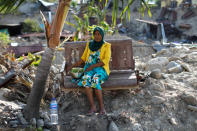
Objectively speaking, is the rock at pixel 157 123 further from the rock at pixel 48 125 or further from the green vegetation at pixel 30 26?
the green vegetation at pixel 30 26

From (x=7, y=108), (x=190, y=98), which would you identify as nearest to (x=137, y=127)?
(x=190, y=98)

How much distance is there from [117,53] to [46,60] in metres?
1.87

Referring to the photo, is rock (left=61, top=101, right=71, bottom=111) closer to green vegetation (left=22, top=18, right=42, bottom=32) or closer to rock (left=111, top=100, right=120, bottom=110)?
rock (left=111, top=100, right=120, bottom=110)

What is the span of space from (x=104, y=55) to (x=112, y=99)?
0.85m

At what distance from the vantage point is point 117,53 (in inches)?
184

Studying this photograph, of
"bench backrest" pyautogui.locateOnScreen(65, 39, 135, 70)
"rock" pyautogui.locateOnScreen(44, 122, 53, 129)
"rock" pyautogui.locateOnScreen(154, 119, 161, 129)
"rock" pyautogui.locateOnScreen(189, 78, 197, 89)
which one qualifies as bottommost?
"rock" pyautogui.locateOnScreen(154, 119, 161, 129)

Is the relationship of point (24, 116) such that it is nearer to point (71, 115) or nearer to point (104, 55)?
point (71, 115)

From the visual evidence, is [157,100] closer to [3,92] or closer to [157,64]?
[157,64]

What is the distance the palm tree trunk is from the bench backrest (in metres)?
1.32

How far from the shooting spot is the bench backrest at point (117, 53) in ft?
15.0

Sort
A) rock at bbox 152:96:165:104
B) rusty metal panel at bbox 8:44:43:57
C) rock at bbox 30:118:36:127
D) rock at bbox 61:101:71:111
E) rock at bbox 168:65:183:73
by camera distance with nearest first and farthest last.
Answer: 1. rock at bbox 30:118:36:127
2. rock at bbox 152:96:165:104
3. rock at bbox 61:101:71:111
4. rock at bbox 168:65:183:73
5. rusty metal panel at bbox 8:44:43:57

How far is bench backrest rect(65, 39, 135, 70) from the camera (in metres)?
4.56

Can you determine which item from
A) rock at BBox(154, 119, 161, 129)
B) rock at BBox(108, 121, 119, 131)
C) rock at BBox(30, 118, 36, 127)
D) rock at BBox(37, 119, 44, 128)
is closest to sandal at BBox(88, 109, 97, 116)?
rock at BBox(108, 121, 119, 131)

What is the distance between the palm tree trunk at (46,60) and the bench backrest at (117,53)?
1317 mm
